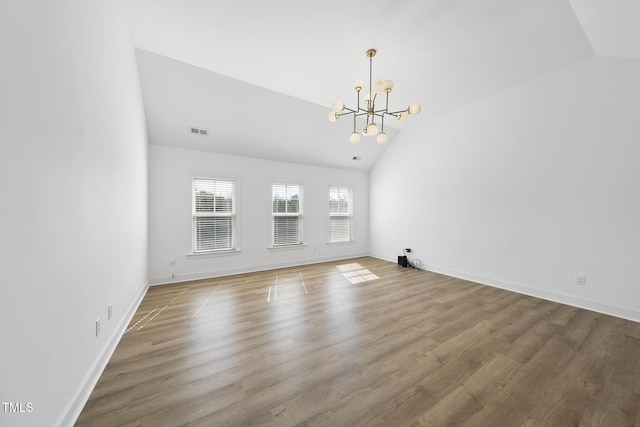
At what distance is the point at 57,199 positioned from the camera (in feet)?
3.93

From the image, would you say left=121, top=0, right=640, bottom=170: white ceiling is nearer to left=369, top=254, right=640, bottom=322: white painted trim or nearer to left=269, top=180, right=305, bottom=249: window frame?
left=269, top=180, right=305, bottom=249: window frame

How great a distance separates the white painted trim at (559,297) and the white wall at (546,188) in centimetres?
1

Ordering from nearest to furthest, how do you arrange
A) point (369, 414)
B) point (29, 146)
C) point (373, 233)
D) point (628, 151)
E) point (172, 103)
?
point (29, 146) < point (369, 414) < point (628, 151) < point (172, 103) < point (373, 233)

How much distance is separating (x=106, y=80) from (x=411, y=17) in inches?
114

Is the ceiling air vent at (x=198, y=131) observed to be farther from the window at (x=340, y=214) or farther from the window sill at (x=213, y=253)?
the window at (x=340, y=214)

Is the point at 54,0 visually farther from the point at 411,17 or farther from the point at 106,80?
the point at 411,17

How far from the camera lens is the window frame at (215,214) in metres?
4.17

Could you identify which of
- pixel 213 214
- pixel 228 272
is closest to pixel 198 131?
pixel 213 214

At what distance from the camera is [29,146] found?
0.99m

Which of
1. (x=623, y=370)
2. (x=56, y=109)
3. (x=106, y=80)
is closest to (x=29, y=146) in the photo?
(x=56, y=109)

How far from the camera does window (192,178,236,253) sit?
13.9 ft

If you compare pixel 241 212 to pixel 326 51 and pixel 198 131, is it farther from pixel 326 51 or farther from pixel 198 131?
pixel 326 51

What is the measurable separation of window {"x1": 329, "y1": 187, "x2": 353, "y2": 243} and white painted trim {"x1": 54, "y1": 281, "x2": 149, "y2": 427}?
14.0 feet

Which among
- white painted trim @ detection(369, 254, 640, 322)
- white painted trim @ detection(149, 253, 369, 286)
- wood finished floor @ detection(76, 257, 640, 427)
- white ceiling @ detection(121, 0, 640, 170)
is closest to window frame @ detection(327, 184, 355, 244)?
white painted trim @ detection(149, 253, 369, 286)
